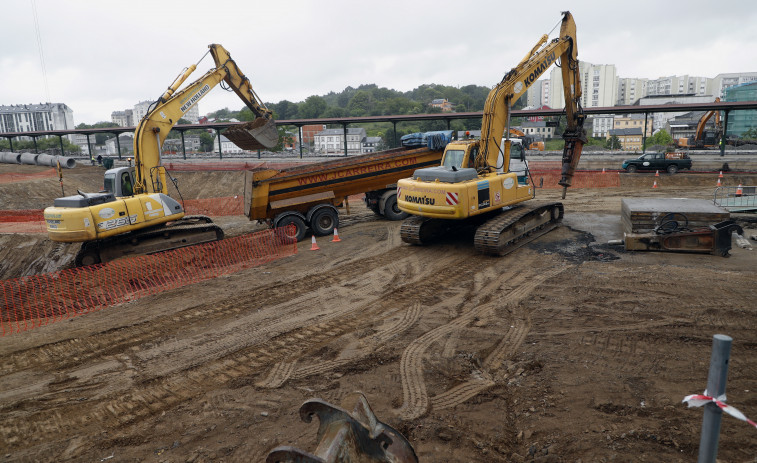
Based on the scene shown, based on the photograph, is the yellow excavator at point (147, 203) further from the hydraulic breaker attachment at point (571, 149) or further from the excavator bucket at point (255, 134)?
the hydraulic breaker attachment at point (571, 149)

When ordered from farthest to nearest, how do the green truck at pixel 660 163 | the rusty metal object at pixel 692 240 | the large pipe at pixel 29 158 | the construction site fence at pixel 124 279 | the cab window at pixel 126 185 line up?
1. the large pipe at pixel 29 158
2. the green truck at pixel 660 163
3. the cab window at pixel 126 185
4. the rusty metal object at pixel 692 240
5. the construction site fence at pixel 124 279

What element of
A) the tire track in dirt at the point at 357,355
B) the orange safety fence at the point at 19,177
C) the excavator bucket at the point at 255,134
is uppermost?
the excavator bucket at the point at 255,134

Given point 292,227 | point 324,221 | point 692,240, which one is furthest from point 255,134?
point 692,240

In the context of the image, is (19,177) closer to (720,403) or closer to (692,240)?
(692,240)

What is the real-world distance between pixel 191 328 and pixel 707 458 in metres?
7.36

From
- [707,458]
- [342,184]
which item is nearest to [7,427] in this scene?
[707,458]

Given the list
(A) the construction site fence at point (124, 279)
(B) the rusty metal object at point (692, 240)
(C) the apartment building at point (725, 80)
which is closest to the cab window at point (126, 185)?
(A) the construction site fence at point (124, 279)

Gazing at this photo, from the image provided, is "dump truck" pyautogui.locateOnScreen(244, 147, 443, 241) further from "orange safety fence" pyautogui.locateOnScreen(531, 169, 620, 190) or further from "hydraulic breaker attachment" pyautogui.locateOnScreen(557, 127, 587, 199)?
"orange safety fence" pyautogui.locateOnScreen(531, 169, 620, 190)

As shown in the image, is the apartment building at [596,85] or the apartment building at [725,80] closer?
the apartment building at [596,85]

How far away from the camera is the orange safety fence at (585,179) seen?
81.1 ft

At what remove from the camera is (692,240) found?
34.7 feet

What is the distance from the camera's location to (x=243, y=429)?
5.05m

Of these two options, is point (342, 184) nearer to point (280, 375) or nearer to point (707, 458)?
point (280, 375)

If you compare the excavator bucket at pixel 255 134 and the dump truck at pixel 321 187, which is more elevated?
the excavator bucket at pixel 255 134
